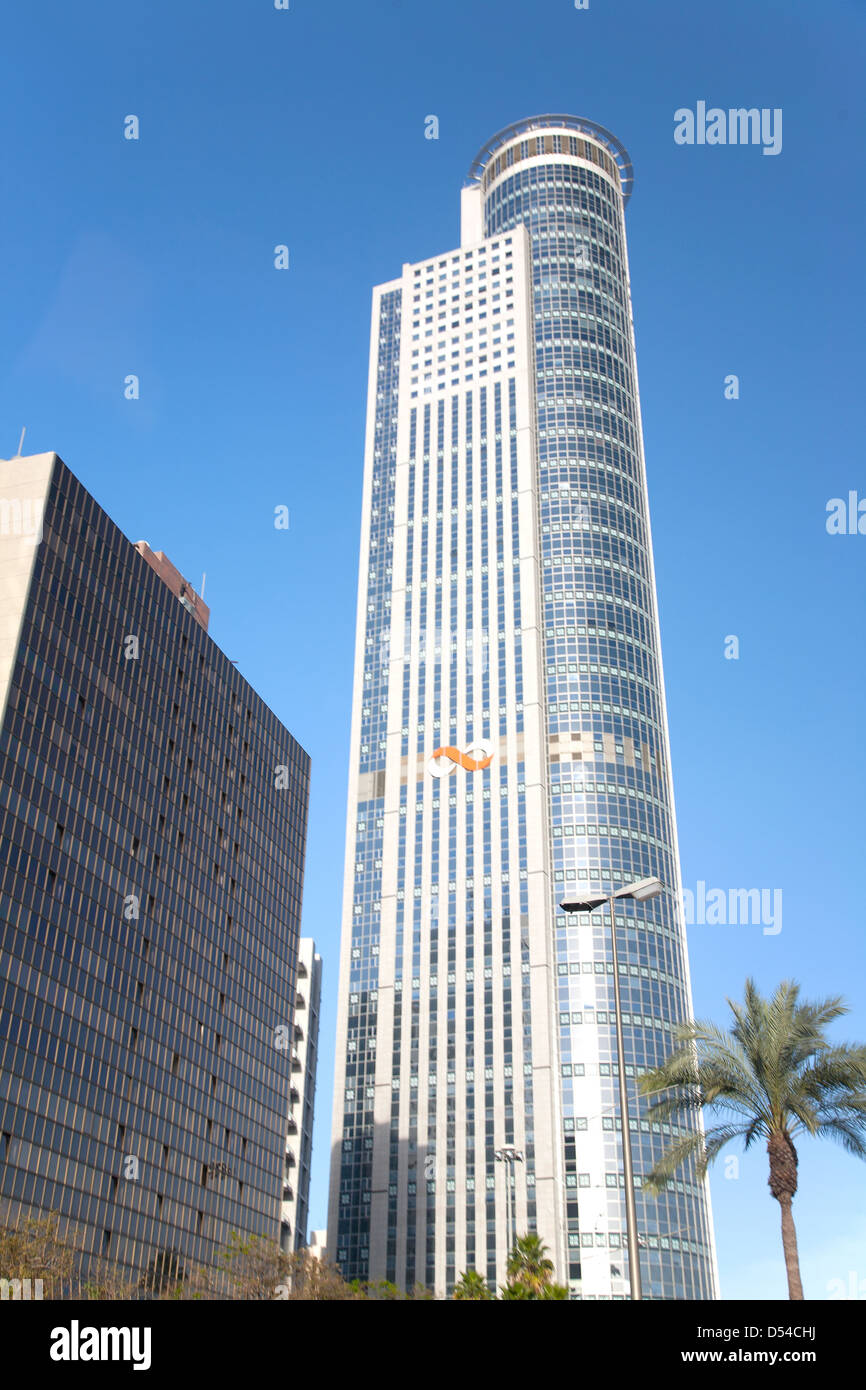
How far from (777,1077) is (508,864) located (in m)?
130

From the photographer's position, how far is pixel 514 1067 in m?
153

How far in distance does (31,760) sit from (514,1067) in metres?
87.7

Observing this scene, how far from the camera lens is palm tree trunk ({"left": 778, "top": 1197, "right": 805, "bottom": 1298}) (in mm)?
32312

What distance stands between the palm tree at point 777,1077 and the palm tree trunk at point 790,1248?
26cm

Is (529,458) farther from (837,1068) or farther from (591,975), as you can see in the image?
(837,1068)

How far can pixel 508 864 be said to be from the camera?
165 metres

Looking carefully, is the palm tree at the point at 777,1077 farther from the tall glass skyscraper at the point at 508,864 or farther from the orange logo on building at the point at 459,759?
the orange logo on building at the point at 459,759

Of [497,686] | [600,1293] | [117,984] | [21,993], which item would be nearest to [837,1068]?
[21,993]

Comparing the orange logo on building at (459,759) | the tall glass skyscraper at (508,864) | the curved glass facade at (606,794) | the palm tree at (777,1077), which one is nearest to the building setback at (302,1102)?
the tall glass skyscraper at (508,864)

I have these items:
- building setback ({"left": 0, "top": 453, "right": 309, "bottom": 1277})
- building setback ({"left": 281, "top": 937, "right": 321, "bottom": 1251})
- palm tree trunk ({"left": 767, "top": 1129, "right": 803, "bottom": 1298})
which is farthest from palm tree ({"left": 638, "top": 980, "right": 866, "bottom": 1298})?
building setback ({"left": 281, "top": 937, "right": 321, "bottom": 1251})

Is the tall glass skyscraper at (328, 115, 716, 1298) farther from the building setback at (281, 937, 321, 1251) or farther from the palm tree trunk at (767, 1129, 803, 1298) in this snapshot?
the palm tree trunk at (767, 1129, 803, 1298)

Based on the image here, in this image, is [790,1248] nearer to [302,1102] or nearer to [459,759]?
[302,1102]

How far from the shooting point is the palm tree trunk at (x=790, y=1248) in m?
32.3

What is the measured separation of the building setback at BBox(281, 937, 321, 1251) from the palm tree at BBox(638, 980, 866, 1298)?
10562 centimetres
